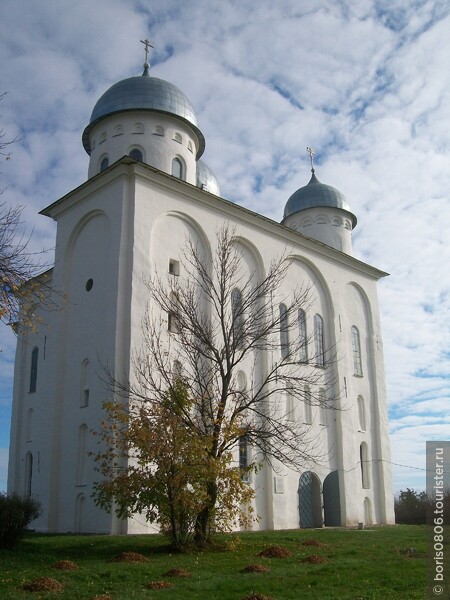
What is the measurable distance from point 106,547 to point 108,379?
Answer: 544 centimetres

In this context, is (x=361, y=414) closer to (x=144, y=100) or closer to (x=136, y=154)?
(x=136, y=154)

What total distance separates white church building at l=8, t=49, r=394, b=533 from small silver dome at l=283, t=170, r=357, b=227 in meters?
4.15

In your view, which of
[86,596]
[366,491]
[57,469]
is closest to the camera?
[86,596]

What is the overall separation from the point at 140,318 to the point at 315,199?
15.6m

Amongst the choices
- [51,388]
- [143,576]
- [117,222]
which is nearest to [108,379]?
[51,388]

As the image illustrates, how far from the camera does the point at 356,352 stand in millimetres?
27828

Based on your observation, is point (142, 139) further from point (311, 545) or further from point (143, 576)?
point (143, 576)

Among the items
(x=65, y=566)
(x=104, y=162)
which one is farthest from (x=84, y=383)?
(x=65, y=566)

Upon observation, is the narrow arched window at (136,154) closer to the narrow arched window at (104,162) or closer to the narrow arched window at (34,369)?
the narrow arched window at (104,162)

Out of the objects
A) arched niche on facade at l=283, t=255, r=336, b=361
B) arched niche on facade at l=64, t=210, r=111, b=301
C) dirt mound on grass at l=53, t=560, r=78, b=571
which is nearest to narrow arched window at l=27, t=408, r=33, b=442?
arched niche on facade at l=64, t=210, r=111, b=301

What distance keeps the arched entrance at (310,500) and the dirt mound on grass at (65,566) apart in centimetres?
1311

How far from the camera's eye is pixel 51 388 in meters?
20.7

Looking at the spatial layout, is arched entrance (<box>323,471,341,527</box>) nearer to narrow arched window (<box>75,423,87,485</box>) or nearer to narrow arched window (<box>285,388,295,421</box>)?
narrow arched window (<box>285,388,295,421</box>)

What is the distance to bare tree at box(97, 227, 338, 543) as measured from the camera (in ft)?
48.1
